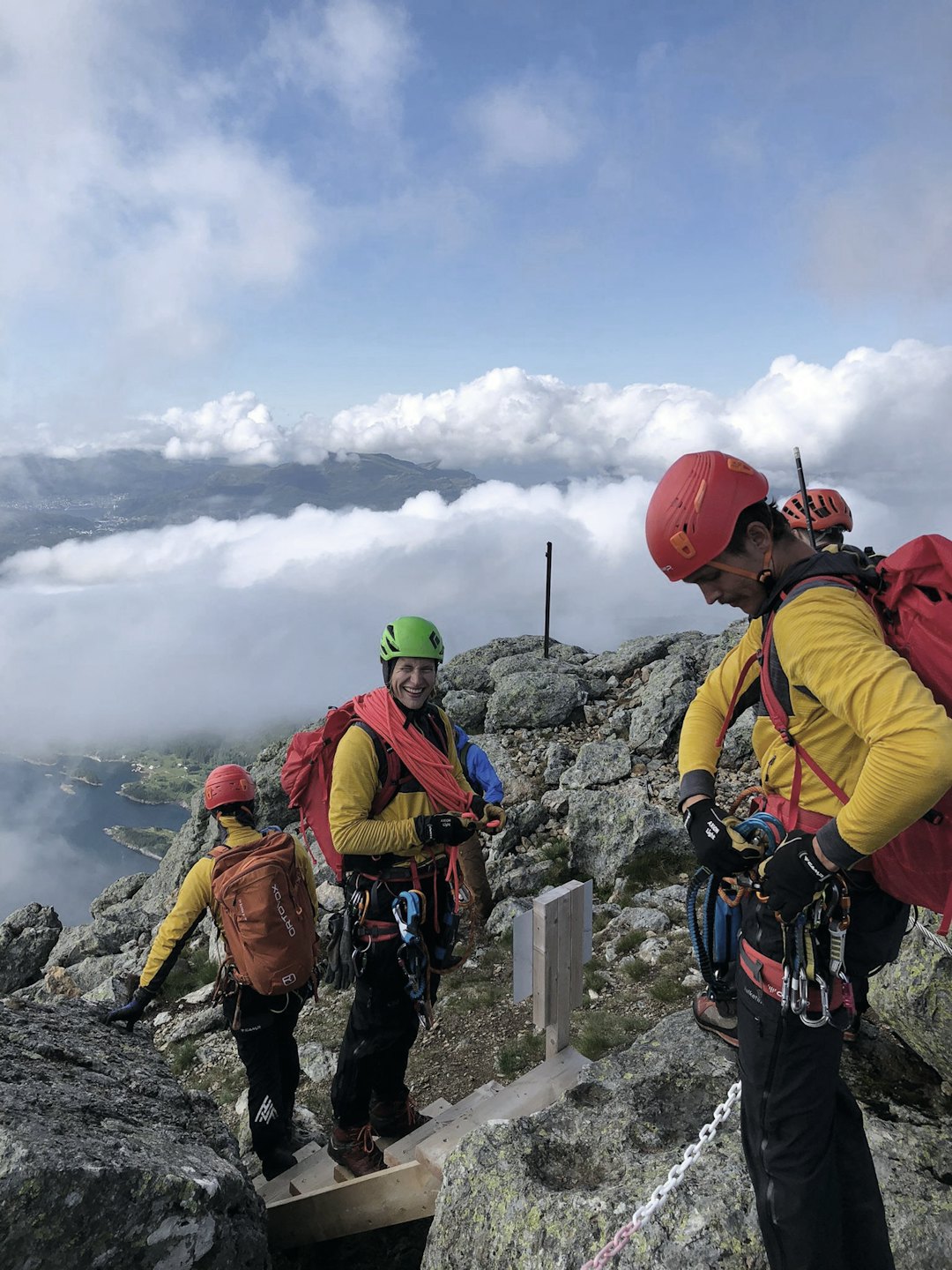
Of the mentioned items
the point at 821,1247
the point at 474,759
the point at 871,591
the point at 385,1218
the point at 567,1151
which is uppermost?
the point at 871,591

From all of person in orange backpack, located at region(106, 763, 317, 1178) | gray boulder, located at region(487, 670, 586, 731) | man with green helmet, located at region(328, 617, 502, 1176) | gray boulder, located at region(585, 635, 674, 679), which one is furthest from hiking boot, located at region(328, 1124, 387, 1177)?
gray boulder, located at region(585, 635, 674, 679)

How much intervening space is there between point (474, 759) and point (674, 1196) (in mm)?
3379

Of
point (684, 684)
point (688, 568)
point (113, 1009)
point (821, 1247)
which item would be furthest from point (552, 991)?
point (684, 684)

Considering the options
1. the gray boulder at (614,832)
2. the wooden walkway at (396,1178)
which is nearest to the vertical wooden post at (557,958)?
the wooden walkway at (396,1178)

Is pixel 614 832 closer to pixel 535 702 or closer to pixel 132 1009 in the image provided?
pixel 535 702

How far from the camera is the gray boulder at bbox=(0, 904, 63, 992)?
56.3ft

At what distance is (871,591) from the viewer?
3035 mm

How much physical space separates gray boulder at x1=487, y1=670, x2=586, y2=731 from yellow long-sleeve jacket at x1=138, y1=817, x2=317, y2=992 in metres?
13.8

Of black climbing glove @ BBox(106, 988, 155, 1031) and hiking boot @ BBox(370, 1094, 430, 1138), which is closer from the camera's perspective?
black climbing glove @ BBox(106, 988, 155, 1031)

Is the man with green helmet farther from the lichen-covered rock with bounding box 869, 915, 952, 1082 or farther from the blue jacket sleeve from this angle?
the lichen-covered rock with bounding box 869, 915, 952, 1082

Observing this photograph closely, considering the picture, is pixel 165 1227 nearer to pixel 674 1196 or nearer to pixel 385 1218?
pixel 385 1218

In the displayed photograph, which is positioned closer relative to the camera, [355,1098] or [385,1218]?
[385,1218]

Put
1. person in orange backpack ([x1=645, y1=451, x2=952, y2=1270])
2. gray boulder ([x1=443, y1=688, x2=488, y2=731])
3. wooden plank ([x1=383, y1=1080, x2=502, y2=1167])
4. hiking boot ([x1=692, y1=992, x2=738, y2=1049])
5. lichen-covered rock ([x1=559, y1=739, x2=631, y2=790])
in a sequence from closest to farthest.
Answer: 1. person in orange backpack ([x1=645, y1=451, x2=952, y2=1270])
2. hiking boot ([x1=692, y1=992, x2=738, y2=1049])
3. wooden plank ([x1=383, y1=1080, x2=502, y2=1167])
4. lichen-covered rock ([x1=559, y1=739, x2=631, y2=790])
5. gray boulder ([x1=443, y1=688, x2=488, y2=731])

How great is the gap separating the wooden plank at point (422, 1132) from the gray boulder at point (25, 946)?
15702 millimetres
